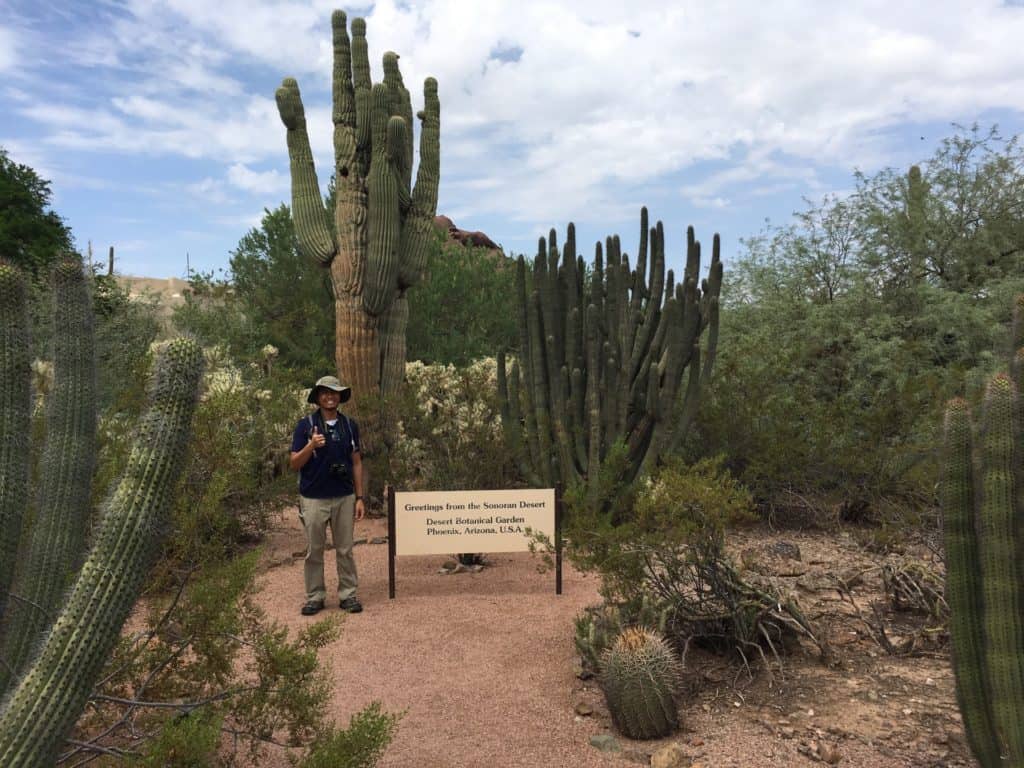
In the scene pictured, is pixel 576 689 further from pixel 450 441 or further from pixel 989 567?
pixel 450 441

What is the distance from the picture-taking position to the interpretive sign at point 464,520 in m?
6.45

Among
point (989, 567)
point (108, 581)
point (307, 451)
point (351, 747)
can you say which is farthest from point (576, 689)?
point (108, 581)

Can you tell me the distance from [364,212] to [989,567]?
27.5 ft

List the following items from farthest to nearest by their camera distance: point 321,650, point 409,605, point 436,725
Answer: point 409,605
point 321,650
point 436,725

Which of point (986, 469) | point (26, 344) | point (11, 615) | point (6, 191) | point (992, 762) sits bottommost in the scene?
point (992, 762)

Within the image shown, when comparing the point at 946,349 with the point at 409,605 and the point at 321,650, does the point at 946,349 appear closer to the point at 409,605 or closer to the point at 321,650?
the point at 409,605

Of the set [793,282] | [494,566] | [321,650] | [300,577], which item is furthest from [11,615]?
[793,282]

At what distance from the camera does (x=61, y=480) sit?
9.34 ft

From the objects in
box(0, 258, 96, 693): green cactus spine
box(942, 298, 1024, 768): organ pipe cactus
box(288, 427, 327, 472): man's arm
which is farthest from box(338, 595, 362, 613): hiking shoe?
box(942, 298, 1024, 768): organ pipe cactus

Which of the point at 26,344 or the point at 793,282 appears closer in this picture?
the point at 26,344

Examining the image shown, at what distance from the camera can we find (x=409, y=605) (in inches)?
248

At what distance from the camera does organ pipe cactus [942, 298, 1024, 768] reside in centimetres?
289

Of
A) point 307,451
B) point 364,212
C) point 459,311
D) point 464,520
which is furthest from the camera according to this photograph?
point 459,311

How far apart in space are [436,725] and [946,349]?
10.2 meters
